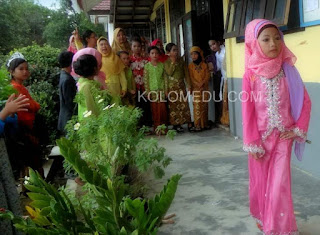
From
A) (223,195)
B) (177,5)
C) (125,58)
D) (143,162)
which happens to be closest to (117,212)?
(143,162)

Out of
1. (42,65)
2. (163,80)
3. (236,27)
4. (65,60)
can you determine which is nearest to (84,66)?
(65,60)

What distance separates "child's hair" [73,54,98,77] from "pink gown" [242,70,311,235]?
4.85 feet

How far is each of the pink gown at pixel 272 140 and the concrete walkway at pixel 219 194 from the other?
0.35 metres

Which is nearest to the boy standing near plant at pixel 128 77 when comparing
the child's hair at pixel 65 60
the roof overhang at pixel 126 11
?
the child's hair at pixel 65 60

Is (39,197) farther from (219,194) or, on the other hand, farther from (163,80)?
(163,80)

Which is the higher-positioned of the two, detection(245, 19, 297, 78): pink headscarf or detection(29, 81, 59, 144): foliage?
detection(245, 19, 297, 78): pink headscarf

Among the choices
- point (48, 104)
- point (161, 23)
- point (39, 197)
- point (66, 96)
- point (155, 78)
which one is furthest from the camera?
point (161, 23)

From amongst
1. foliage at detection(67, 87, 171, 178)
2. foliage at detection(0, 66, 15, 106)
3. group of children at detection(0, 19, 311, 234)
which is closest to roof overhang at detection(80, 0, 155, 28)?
group of children at detection(0, 19, 311, 234)

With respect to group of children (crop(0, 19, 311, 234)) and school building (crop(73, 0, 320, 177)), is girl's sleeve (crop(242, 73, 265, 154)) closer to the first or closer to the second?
group of children (crop(0, 19, 311, 234))

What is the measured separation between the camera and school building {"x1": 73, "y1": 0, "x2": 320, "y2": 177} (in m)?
3.52

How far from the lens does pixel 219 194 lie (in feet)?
11.4

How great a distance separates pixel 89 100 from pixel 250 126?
1.47 meters

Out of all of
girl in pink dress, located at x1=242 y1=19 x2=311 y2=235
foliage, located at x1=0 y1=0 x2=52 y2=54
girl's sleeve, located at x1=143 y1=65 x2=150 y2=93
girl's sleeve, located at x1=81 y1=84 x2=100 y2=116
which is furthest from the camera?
foliage, located at x1=0 y1=0 x2=52 y2=54

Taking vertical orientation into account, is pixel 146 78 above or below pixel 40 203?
above
